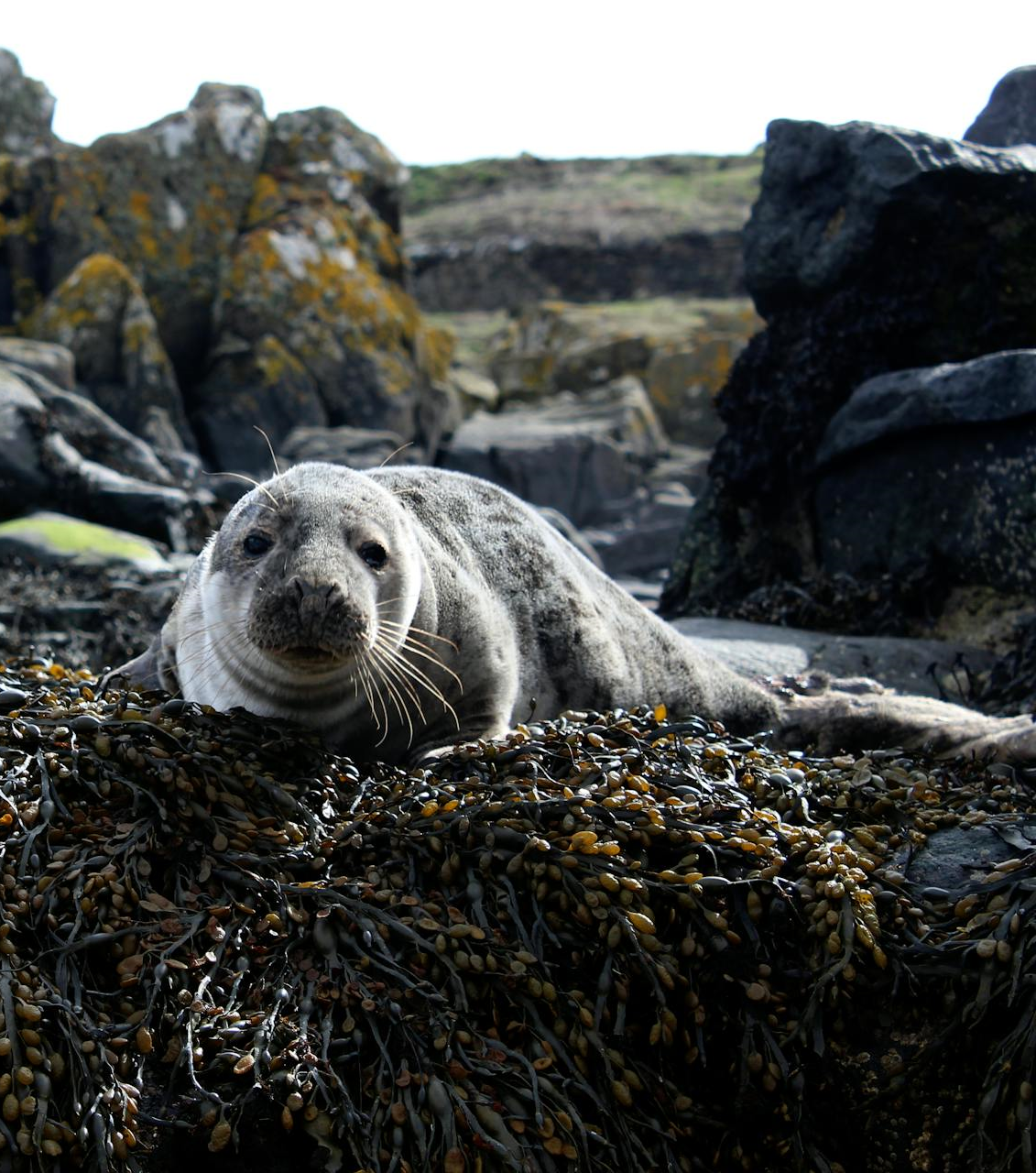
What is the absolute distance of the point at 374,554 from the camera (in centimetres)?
412

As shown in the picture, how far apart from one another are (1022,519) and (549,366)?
62.2 ft

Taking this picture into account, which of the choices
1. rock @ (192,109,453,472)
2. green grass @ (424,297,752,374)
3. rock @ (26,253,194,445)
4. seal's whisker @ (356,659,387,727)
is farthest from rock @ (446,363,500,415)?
seal's whisker @ (356,659,387,727)

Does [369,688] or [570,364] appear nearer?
[369,688]

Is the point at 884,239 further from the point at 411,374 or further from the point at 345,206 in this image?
the point at 345,206

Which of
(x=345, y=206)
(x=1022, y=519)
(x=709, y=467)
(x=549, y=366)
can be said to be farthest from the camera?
(x=549, y=366)

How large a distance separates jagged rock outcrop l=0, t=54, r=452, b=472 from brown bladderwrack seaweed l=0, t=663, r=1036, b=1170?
1314cm

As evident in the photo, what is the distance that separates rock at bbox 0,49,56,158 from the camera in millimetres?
22891

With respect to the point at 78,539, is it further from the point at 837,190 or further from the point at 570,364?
the point at 570,364

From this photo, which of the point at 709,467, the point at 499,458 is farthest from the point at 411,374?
the point at 709,467

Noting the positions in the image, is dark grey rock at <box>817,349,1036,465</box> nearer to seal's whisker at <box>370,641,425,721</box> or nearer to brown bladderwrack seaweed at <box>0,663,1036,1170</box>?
brown bladderwrack seaweed at <box>0,663,1036,1170</box>

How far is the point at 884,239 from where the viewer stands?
27.4ft

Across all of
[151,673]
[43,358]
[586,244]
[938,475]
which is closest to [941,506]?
[938,475]

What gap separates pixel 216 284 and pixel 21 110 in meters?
8.78

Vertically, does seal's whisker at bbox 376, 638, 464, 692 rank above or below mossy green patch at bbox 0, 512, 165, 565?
above
